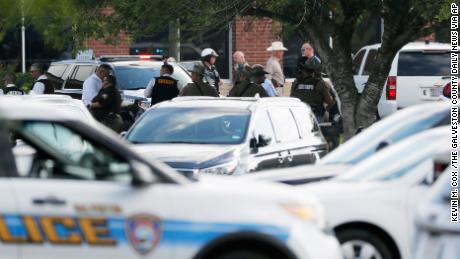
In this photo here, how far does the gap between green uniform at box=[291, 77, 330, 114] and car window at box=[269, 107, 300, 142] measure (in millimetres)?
3630

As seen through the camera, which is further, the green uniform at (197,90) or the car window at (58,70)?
the car window at (58,70)

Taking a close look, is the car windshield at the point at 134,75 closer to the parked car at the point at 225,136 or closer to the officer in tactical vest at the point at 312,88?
the officer in tactical vest at the point at 312,88

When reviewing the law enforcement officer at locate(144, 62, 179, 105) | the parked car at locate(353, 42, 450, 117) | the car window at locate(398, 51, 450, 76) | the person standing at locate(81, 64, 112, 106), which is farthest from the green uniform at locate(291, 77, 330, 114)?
the car window at locate(398, 51, 450, 76)

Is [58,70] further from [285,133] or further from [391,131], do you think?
[391,131]

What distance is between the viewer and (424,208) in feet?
22.6

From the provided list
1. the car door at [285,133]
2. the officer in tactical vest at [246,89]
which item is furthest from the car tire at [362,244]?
the officer in tactical vest at [246,89]

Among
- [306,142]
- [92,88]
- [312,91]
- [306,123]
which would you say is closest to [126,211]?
[306,142]

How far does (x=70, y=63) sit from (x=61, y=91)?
662mm

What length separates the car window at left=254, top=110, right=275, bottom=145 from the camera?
14.8m

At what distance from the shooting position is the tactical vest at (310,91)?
19500 millimetres

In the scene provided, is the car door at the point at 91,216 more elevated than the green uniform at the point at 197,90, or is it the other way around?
the car door at the point at 91,216

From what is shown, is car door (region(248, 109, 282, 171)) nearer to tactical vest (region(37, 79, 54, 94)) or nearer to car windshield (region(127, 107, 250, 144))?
car windshield (region(127, 107, 250, 144))

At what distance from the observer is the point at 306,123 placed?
16.2 metres

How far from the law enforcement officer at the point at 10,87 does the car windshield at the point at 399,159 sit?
11861 mm
